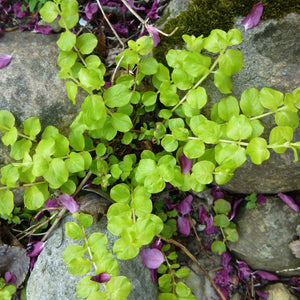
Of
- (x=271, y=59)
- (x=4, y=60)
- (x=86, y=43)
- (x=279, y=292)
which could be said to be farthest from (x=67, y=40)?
(x=279, y=292)

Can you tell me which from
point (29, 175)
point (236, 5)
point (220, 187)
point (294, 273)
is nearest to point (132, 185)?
point (29, 175)

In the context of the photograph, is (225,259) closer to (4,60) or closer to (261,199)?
(261,199)

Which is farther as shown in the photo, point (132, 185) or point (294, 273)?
point (294, 273)

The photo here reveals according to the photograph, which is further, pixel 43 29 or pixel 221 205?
pixel 221 205

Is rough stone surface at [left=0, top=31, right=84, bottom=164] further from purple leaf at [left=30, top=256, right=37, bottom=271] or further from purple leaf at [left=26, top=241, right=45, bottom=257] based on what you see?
purple leaf at [left=30, top=256, right=37, bottom=271]

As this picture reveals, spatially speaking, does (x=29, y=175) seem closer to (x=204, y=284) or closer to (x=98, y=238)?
(x=98, y=238)
